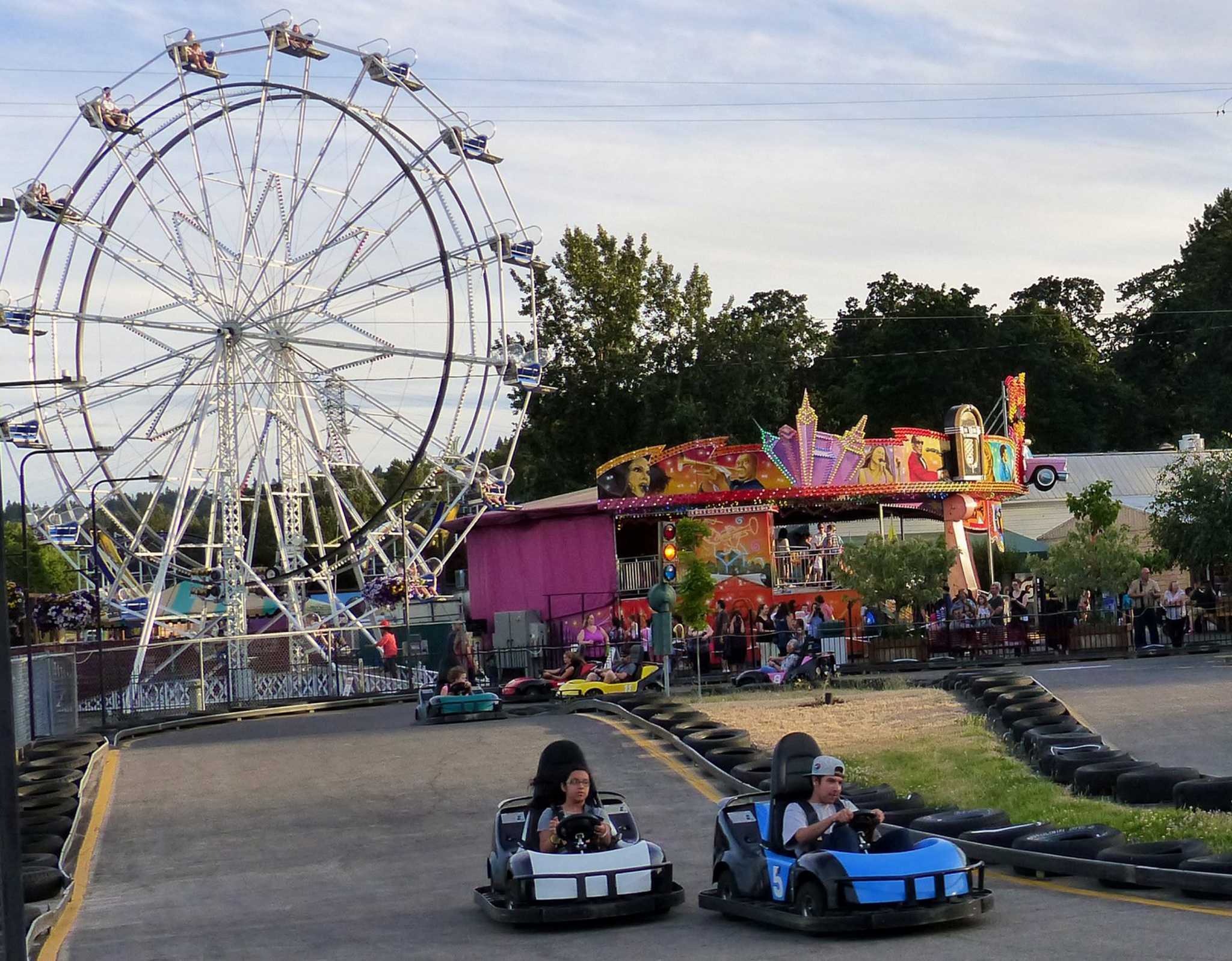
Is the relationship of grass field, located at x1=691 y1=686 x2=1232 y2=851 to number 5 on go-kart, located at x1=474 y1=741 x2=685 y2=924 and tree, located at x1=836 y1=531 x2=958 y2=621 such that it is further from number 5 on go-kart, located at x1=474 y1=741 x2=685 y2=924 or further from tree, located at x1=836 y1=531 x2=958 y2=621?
tree, located at x1=836 y1=531 x2=958 y2=621

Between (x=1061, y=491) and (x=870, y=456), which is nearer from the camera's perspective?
(x=870, y=456)

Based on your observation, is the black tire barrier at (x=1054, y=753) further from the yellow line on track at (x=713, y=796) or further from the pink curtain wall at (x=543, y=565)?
the pink curtain wall at (x=543, y=565)

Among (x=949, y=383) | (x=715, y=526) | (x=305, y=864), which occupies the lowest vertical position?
(x=305, y=864)

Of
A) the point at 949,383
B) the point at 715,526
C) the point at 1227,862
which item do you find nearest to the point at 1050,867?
the point at 1227,862

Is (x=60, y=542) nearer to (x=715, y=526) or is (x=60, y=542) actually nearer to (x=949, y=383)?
(x=715, y=526)

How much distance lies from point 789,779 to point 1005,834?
2223 millimetres

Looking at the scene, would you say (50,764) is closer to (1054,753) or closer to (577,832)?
(577,832)

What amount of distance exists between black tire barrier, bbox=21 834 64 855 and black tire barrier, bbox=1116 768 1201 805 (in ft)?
28.7

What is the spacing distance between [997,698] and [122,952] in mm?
12080

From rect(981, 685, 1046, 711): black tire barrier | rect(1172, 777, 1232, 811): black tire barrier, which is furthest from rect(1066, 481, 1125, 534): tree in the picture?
rect(1172, 777, 1232, 811): black tire barrier

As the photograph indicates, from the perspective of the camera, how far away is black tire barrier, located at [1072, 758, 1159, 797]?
1370 cm

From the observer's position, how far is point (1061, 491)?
57438 mm

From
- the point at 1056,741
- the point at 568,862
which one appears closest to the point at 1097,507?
the point at 1056,741

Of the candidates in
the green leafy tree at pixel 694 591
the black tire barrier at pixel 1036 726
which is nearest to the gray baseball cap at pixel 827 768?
the black tire barrier at pixel 1036 726
